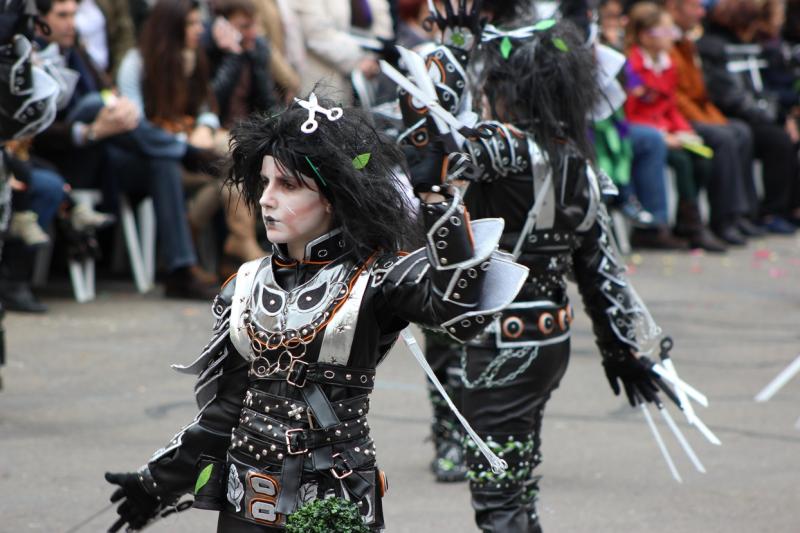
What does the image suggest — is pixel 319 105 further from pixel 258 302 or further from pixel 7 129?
pixel 7 129

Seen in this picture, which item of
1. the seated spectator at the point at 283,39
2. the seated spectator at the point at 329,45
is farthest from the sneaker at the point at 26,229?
the seated spectator at the point at 329,45

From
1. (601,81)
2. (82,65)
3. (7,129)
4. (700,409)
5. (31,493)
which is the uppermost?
(601,81)

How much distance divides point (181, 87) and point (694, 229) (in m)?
5.03

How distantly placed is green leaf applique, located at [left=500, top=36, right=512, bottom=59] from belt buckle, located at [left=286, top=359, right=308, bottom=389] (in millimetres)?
1588

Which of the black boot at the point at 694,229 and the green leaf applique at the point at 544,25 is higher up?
the green leaf applique at the point at 544,25

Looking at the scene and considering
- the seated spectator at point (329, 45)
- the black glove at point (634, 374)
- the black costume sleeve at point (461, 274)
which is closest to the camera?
the black costume sleeve at point (461, 274)

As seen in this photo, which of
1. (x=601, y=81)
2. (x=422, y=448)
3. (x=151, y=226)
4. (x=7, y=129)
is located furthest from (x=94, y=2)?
(x=601, y=81)

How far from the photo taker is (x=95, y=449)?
5379 millimetres

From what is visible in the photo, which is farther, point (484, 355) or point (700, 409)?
point (700, 409)

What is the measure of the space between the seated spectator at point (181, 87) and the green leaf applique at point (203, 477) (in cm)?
499

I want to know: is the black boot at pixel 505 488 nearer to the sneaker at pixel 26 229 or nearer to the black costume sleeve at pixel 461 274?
the black costume sleeve at pixel 461 274

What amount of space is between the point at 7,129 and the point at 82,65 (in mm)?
3172

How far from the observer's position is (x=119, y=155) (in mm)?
8195

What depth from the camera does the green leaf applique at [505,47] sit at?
4.17 m
